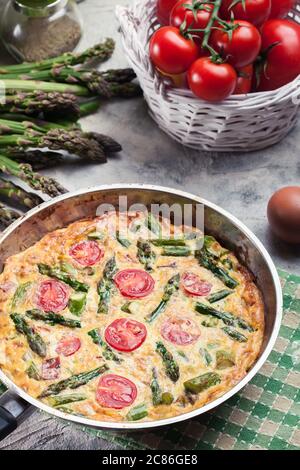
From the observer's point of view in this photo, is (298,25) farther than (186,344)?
Yes

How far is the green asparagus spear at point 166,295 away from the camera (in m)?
3.64

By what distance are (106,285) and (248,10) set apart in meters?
1.82

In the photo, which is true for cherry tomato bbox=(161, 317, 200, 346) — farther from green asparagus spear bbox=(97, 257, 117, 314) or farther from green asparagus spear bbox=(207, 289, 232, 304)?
green asparagus spear bbox=(97, 257, 117, 314)

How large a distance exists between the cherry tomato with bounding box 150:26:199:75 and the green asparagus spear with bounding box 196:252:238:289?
1118mm

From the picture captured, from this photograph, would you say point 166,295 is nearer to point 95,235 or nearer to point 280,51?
point 95,235

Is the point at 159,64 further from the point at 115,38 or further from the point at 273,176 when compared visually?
the point at 115,38

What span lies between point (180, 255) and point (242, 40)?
127cm

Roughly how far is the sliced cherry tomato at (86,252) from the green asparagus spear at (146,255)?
0.19m

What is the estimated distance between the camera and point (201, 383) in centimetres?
336

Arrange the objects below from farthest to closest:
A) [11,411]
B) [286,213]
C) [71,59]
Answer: [71,59] → [286,213] → [11,411]

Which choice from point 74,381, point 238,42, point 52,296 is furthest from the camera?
point 238,42

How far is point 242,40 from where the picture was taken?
14.2ft

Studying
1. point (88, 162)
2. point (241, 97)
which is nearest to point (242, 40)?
point (241, 97)

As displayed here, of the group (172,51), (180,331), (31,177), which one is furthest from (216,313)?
(172,51)
